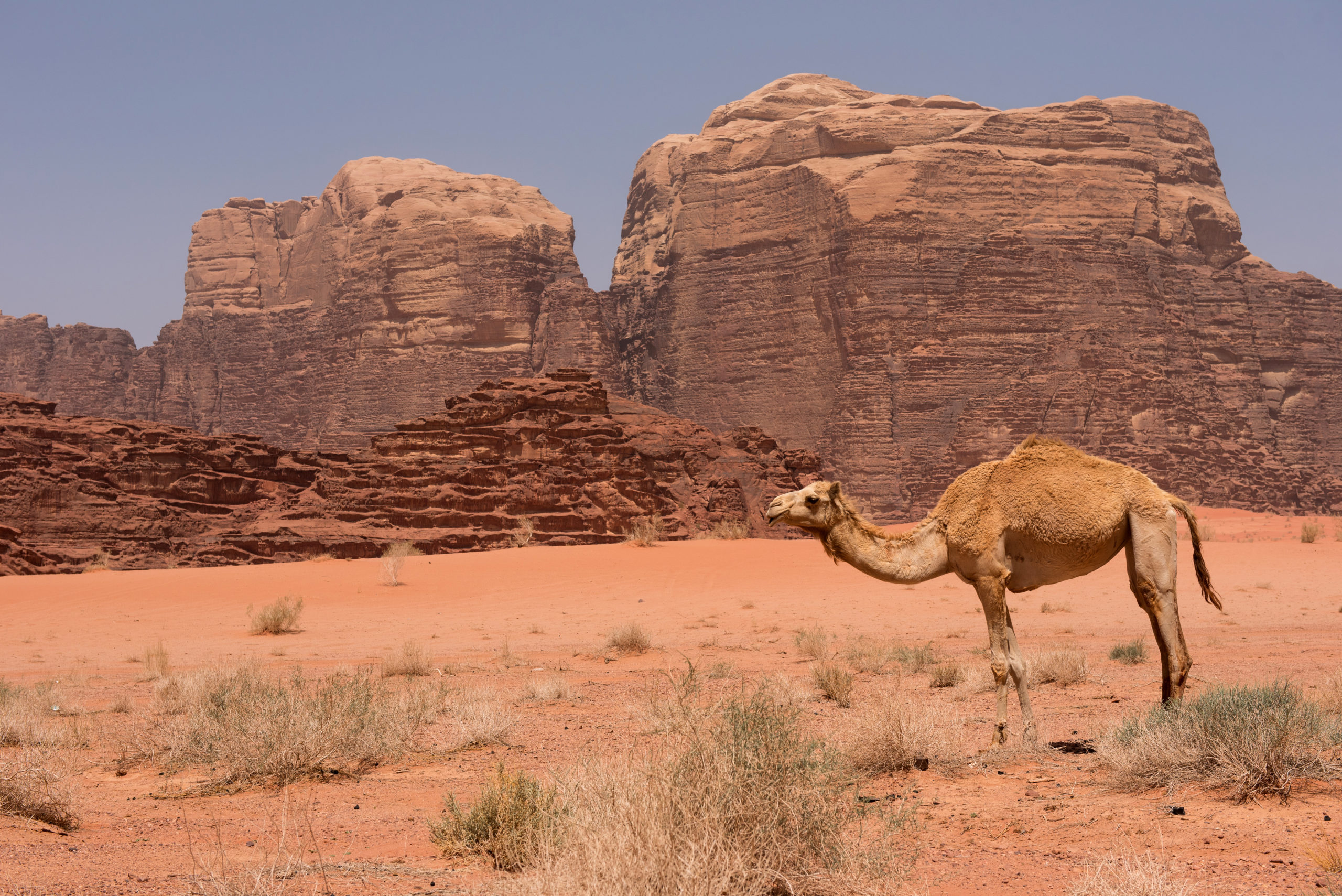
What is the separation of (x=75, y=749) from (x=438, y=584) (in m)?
18.4

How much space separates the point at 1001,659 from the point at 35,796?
5.89 meters

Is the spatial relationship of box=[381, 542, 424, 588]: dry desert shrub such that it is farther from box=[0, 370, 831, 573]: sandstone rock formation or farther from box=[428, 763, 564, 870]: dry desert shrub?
box=[428, 763, 564, 870]: dry desert shrub

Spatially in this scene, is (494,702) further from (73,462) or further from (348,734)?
(73,462)

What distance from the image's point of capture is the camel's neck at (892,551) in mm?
7160

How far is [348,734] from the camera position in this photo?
7.50 meters

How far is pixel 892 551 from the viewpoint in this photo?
7297 mm

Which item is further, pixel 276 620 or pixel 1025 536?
pixel 276 620

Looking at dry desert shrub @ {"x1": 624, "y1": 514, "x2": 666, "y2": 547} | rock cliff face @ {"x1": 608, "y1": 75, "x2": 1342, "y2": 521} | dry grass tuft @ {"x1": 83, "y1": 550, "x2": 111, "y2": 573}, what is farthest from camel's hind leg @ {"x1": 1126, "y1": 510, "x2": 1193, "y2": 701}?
rock cliff face @ {"x1": 608, "y1": 75, "x2": 1342, "y2": 521}

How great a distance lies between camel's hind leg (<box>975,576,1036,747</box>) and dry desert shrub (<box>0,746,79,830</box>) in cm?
567

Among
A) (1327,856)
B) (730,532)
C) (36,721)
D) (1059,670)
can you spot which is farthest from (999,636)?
(730,532)

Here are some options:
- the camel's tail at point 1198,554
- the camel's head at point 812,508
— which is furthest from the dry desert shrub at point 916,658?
the camel's head at point 812,508

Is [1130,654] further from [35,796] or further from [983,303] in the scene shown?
[983,303]

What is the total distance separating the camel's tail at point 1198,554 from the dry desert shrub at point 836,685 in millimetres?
3266

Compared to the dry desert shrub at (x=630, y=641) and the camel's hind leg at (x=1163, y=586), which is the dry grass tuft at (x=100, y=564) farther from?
the camel's hind leg at (x=1163, y=586)
